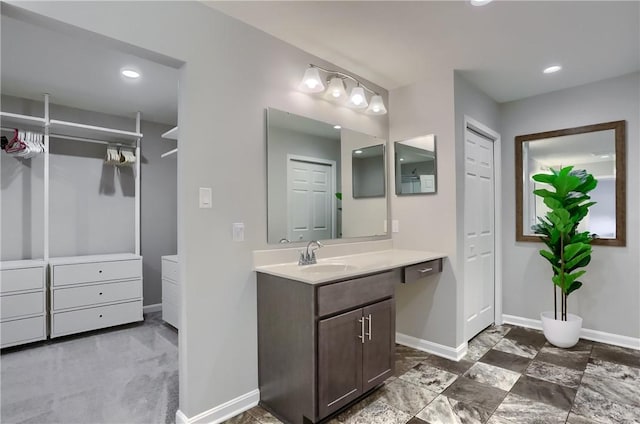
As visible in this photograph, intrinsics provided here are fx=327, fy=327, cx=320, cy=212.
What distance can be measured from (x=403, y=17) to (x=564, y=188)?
2.15 metres

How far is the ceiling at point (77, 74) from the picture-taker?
91.6 inches

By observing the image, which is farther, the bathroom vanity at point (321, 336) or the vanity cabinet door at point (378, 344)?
the vanity cabinet door at point (378, 344)

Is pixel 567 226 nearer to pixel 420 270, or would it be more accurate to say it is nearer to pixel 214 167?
pixel 420 270

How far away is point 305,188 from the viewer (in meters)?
2.51

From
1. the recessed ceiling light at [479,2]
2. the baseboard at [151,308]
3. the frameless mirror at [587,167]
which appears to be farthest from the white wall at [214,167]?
the frameless mirror at [587,167]

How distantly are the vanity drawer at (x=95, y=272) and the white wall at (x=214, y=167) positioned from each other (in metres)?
2.26

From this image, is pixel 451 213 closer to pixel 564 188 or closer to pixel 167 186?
pixel 564 188

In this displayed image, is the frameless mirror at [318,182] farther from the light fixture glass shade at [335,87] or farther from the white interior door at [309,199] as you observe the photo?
the light fixture glass shade at [335,87]

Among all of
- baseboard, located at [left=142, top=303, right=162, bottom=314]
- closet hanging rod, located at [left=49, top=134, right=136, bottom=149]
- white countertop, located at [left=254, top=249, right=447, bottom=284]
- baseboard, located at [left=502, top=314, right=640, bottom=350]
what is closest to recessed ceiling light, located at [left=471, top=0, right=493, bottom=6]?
white countertop, located at [left=254, top=249, right=447, bottom=284]

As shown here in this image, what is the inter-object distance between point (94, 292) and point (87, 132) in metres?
1.76

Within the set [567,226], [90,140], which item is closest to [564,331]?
[567,226]

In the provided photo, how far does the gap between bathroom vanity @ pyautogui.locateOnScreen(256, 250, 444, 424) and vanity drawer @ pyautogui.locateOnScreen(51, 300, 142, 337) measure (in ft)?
7.64

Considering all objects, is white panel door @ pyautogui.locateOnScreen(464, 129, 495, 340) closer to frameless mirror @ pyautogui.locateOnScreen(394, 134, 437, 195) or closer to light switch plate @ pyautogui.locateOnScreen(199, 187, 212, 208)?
frameless mirror @ pyautogui.locateOnScreen(394, 134, 437, 195)

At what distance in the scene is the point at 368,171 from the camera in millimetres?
3061
